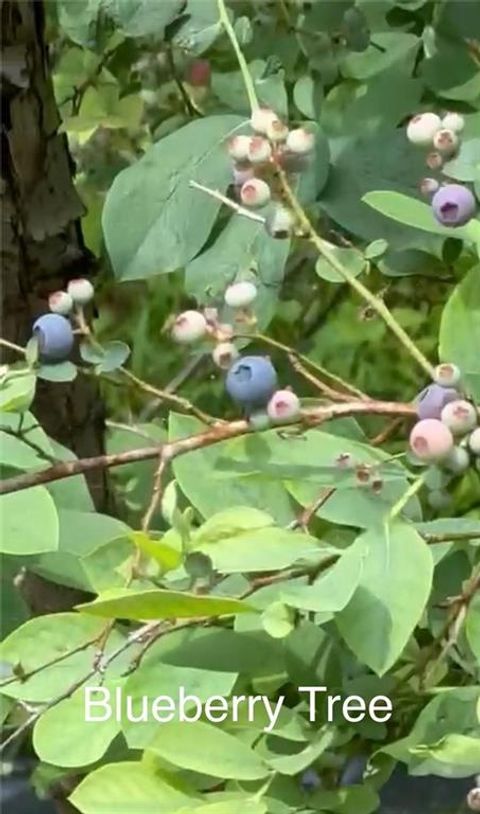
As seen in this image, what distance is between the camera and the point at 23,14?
0.76 m

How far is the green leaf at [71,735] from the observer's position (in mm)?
475

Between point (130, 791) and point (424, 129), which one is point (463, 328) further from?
point (130, 791)

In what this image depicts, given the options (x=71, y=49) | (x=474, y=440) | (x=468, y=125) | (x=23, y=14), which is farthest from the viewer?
(x=71, y=49)

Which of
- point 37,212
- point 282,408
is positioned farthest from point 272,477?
point 37,212

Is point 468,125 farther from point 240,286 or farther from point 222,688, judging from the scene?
point 222,688

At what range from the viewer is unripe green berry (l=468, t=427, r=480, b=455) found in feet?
1.39

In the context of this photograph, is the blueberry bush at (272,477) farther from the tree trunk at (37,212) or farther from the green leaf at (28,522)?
the tree trunk at (37,212)

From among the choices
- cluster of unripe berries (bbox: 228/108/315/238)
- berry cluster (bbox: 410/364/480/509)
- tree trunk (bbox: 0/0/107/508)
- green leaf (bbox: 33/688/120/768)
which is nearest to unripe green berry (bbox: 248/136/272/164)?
cluster of unripe berries (bbox: 228/108/315/238)

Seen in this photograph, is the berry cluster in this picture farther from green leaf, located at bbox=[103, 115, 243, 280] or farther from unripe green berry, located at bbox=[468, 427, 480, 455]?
green leaf, located at bbox=[103, 115, 243, 280]

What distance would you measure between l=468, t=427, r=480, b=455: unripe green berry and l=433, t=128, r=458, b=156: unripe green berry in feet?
0.40

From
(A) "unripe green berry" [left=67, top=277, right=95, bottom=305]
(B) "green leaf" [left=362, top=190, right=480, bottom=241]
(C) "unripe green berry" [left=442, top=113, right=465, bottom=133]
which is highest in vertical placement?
(C) "unripe green berry" [left=442, top=113, right=465, bottom=133]

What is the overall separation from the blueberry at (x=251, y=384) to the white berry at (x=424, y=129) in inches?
4.5

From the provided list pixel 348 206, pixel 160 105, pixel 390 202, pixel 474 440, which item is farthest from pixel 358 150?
pixel 160 105

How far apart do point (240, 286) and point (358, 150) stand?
0.16 meters
